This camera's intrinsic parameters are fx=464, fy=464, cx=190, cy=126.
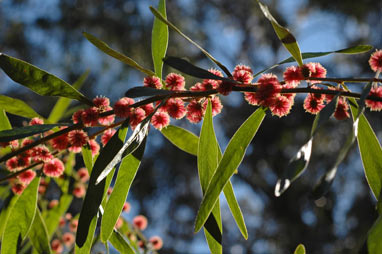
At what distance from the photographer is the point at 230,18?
915cm

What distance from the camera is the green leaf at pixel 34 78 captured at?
0.79 m

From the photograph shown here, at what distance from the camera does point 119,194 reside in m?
0.81

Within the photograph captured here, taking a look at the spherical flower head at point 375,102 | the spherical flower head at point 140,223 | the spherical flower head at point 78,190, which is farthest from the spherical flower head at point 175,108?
the spherical flower head at point 140,223

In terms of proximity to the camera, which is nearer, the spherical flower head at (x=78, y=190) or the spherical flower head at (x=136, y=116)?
the spherical flower head at (x=136, y=116)

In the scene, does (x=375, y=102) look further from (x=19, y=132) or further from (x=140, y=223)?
(x=140, y=223)

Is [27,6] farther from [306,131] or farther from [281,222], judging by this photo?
[281,222]

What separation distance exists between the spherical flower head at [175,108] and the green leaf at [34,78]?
0.15 m

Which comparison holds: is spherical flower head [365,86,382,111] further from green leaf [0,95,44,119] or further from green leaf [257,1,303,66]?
green leaf [0,95,44,119]

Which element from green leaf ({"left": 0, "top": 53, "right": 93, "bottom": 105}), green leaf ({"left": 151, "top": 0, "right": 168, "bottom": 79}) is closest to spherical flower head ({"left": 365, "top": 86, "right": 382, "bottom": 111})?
green leaf ({"left": 151, "top": 0, "right": 168, "bottom": 79})

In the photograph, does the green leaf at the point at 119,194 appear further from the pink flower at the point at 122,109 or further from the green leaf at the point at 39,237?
the green leaf at the point at 39,237

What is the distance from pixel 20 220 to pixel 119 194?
0.28 meters

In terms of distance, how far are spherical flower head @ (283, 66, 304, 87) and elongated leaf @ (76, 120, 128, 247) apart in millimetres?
328

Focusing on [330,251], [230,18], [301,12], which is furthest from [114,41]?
[330,251]

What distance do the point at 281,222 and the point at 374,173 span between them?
24.3 feet
